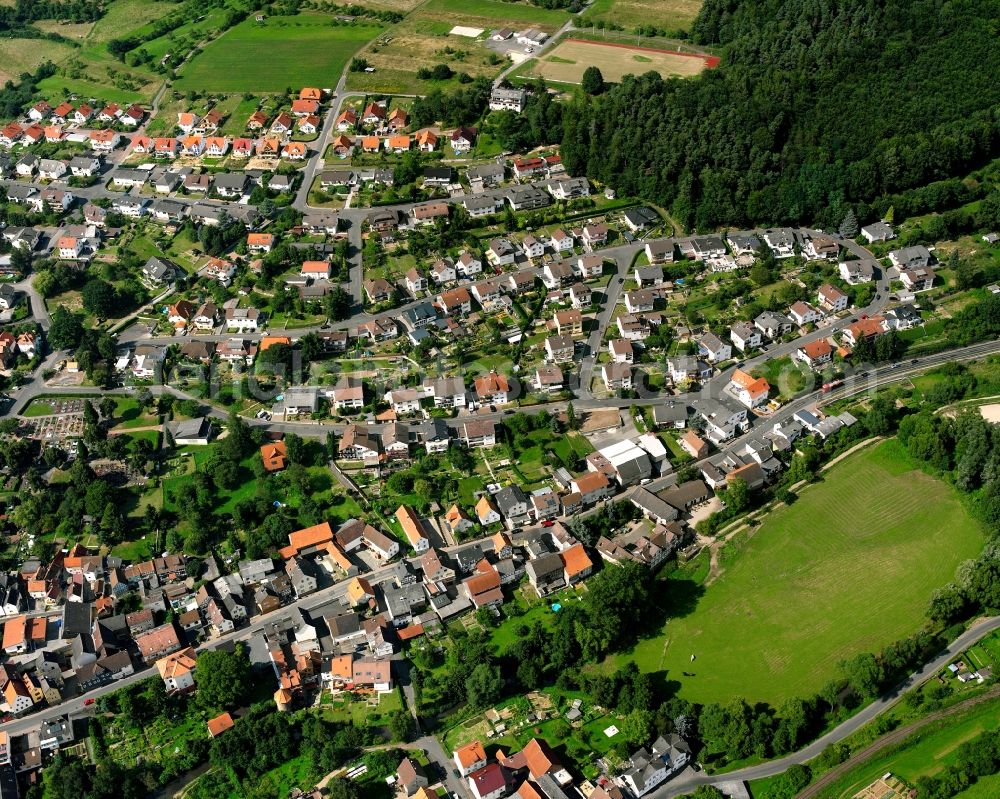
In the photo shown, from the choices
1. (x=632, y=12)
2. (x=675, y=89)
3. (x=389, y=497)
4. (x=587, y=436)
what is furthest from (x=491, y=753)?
(x=632, y=12)

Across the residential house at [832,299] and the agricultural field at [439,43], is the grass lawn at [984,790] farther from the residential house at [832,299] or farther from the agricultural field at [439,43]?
the agricultural field at [439,43]

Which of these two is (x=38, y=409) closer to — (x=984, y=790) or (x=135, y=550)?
(x=135, y=550)

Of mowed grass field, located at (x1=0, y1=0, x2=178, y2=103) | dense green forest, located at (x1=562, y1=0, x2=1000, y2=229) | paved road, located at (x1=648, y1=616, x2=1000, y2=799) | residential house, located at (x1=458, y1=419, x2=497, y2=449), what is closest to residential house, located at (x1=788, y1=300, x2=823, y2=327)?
dense green forest, located at (x1=562, y1=0, x2=1000, y2=229)

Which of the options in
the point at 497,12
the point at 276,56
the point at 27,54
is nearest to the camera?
the point at 276,56

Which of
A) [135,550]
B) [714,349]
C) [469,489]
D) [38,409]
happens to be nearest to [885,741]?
[469,489]

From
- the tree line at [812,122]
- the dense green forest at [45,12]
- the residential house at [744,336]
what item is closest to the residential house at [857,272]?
the tree line at [812,122]

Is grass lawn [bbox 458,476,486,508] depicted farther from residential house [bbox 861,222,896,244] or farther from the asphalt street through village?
residential house [bbox 861,222,896,244]
